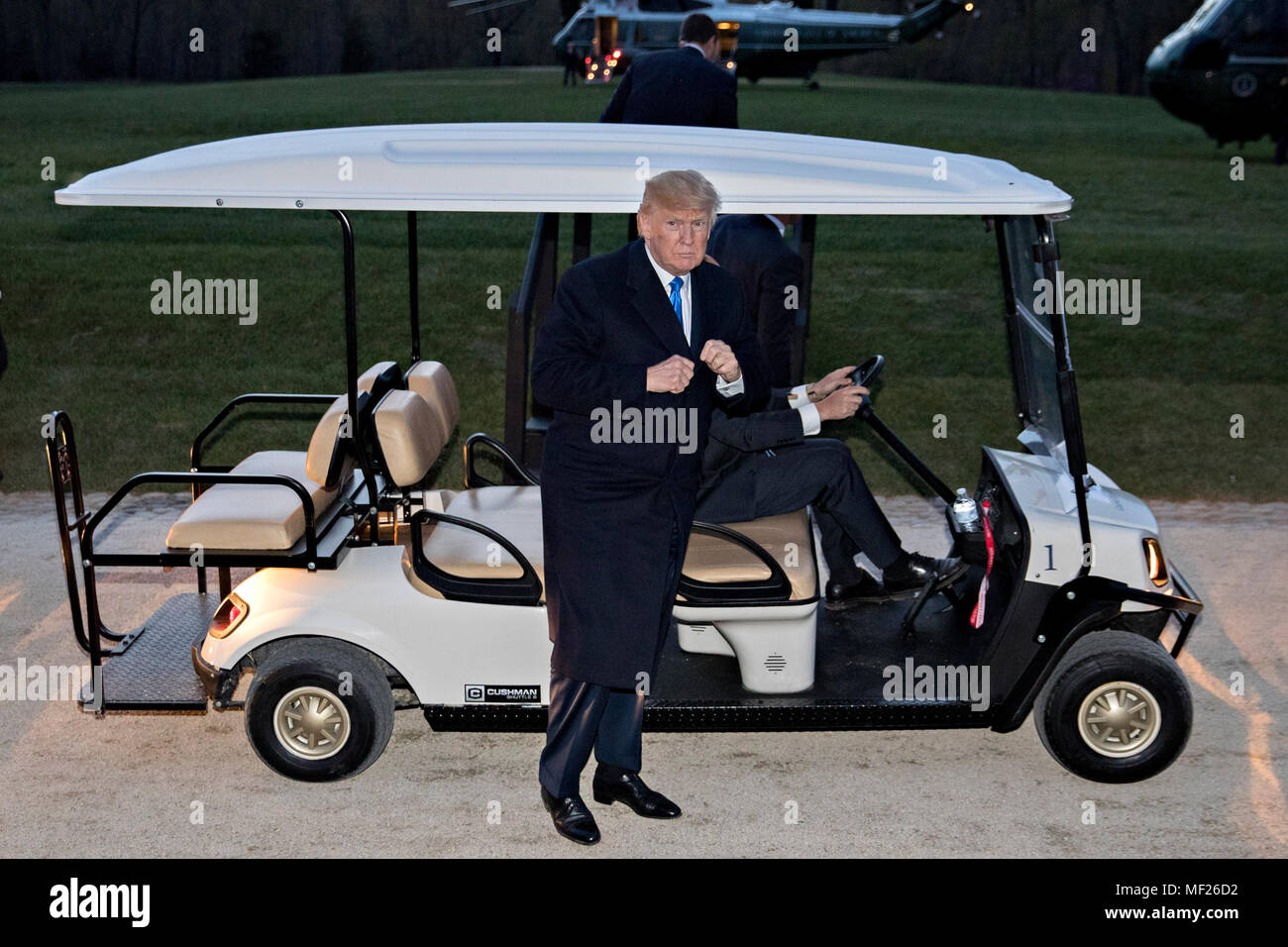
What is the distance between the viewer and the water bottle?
4.62 m

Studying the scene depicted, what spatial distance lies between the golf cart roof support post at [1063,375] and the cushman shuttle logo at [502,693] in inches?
65.9

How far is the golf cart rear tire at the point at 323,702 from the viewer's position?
4.20m

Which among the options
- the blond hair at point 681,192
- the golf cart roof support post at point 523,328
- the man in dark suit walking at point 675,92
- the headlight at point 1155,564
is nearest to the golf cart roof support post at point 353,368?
the blond hair at point 681,192

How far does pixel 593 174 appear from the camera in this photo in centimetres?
414

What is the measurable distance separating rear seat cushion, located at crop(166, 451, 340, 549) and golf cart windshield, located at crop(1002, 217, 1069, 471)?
7.80 ft

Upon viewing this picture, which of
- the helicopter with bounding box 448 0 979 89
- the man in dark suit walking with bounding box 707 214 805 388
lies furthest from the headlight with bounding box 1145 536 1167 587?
the helicopter with bounding box 448 0 979 89

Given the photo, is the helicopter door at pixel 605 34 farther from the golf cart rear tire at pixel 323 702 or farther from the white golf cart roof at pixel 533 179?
the golf cart rear tire at pixel 323 702

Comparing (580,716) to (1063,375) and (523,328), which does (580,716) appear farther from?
(523,328)

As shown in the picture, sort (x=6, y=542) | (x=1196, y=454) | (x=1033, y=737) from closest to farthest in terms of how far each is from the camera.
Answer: (x=1033, y=737) < (x=6, y=542) < (x=1196, y=454)

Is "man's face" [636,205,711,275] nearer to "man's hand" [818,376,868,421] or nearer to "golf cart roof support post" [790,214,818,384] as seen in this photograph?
"man's hand" [818,376,868,421]

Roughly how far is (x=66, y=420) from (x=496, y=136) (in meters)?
1.61

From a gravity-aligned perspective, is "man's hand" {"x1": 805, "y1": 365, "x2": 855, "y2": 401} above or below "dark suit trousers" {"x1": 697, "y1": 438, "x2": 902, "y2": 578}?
above

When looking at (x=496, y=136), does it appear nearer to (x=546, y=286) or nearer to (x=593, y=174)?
(x=593, y=174)

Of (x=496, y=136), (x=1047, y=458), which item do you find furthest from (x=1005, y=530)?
(x=496, y=136)
